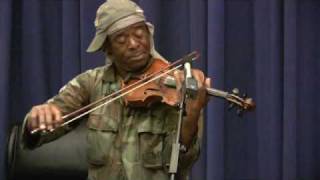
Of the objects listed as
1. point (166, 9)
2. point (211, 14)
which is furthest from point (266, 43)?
point (166, 9)

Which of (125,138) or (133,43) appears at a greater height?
(133,43)

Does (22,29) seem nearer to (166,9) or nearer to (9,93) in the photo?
(9,93)

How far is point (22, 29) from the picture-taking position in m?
2.80

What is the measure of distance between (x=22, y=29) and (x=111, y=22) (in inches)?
39.0

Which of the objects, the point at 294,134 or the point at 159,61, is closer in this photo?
the point at 159,61

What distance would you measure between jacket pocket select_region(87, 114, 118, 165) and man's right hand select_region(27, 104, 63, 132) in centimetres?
17

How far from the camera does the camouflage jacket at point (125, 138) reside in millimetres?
1900

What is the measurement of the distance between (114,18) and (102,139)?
34 cm

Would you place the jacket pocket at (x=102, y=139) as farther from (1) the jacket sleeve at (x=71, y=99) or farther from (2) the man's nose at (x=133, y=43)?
(2) the man's nose at (x=133, y=43)

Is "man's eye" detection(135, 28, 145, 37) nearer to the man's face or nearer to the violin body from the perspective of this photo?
the man's face

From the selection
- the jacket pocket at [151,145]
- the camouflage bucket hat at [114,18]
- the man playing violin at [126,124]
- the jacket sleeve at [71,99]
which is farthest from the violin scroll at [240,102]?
the jacket sleeve at [71,99]

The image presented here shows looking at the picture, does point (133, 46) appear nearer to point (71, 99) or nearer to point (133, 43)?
point (133, 43)

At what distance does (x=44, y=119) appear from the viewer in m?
1.77

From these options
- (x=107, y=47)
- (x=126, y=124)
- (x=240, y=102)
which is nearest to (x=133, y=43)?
(x=107, y=47)
